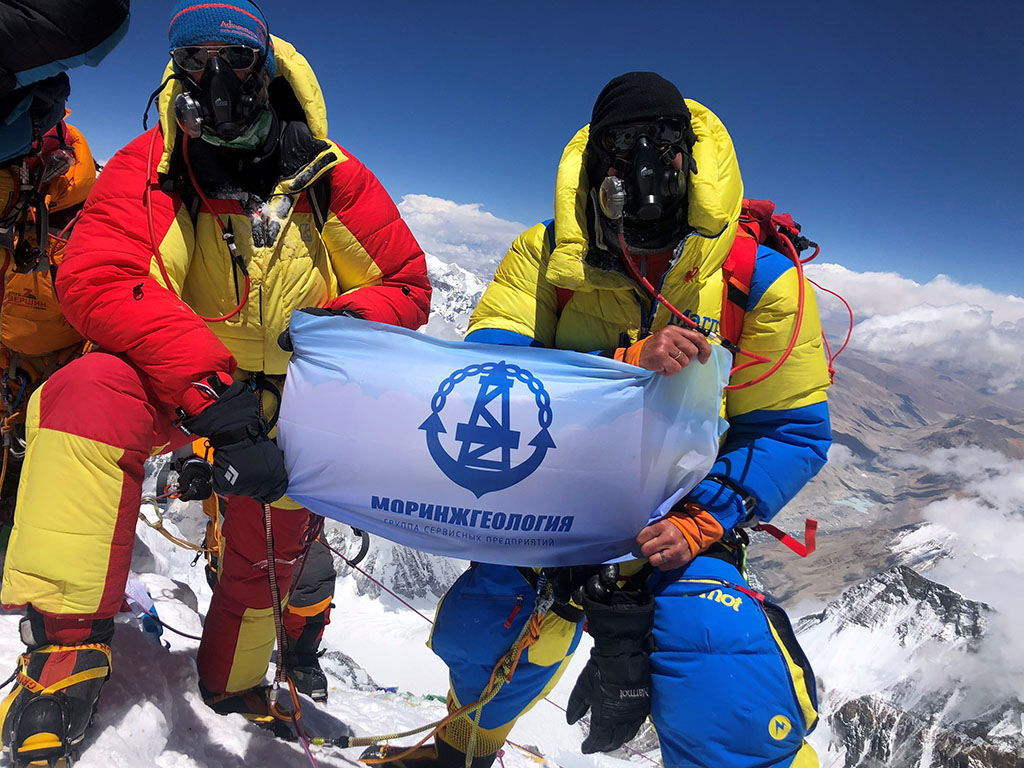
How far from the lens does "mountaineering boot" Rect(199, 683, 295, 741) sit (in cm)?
298

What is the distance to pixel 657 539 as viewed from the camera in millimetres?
2270

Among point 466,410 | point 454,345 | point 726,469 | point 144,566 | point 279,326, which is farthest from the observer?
point 144,566

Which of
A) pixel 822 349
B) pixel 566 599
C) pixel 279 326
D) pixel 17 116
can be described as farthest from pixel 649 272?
pixel 17 116

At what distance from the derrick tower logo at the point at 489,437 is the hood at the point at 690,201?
1.73 ft

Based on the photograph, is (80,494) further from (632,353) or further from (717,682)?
(717,682)

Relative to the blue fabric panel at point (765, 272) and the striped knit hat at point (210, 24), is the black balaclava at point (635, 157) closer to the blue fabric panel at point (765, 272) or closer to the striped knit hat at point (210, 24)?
the blue fabric panel at point (765, 272)

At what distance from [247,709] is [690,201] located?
3263 millimetres

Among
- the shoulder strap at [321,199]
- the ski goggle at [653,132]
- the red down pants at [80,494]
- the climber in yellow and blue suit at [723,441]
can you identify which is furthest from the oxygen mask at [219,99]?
the ski goggle at [653,132]

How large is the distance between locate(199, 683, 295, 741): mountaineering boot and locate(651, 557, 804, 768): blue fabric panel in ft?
6.40

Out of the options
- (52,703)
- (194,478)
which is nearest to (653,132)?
(194,478)

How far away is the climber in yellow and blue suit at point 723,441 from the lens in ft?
7.02

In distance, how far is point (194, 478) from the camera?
2.62 metres

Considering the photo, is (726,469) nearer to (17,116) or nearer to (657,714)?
(657,714)

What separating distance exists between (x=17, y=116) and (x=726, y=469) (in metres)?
3.34
